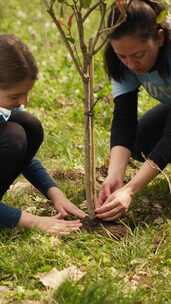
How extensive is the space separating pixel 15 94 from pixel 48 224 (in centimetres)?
58

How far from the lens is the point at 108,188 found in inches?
126

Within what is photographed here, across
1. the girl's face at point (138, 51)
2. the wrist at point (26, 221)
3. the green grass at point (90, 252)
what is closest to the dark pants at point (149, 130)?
the green grass at point (90, 252)

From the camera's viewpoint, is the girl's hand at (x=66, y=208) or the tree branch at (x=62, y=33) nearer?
the tree branch at (x=62, y=33)

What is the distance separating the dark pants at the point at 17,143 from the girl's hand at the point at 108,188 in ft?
1.21

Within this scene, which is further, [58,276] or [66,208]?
[66,208]

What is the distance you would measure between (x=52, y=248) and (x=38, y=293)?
35 centimetres

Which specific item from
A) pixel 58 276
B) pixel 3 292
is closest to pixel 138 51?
pixel 58 276

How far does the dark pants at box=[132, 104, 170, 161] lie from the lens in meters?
3.83

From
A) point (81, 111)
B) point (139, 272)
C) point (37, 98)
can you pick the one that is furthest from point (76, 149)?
point (139, 272)

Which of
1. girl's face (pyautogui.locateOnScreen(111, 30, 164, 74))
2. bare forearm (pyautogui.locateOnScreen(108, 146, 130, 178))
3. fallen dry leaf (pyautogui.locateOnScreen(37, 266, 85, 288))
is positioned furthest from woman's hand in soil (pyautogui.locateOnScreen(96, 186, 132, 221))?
girl's face (pyautogui.locateOnScreen(111, 30, 164, 74))

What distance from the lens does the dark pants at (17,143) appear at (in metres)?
Result: 3.02

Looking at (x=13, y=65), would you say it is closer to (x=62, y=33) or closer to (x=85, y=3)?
(x=62, y=33)

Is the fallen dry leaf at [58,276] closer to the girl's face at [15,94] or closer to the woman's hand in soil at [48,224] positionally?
the woman's hand in soil at [48,224]

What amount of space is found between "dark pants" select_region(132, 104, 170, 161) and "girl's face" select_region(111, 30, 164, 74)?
0.72 m
